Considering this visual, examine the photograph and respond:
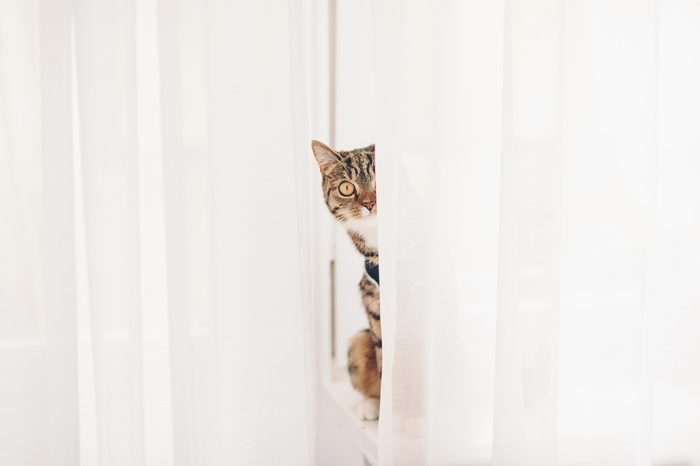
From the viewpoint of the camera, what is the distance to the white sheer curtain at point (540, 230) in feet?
2.47

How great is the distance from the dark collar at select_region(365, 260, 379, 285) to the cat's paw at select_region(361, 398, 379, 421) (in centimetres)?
23

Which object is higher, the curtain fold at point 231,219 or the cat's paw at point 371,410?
the curtain fold at point 231,219

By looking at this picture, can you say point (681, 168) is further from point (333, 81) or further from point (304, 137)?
point (333, 81)

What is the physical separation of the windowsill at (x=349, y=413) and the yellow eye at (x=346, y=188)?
41 centimetres

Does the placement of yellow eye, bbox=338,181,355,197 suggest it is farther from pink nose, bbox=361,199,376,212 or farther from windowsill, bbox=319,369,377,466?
windowsill, bbox=319,369,377,466

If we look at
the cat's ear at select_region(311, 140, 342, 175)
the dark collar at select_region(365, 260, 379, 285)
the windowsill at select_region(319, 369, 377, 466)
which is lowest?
the windowsill at select_region(319, 369, 377, 466)

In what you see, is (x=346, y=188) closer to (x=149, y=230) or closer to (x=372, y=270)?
(x=372, y=270)

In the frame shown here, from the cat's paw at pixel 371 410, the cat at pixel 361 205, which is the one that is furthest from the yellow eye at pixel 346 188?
the cat's paw at pixel 371 410

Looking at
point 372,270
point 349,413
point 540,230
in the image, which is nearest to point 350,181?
point 372,270

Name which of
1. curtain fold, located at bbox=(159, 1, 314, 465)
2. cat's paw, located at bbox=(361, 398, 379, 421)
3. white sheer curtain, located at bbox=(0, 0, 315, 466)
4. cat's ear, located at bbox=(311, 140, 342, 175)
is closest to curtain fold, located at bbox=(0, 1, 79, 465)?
white sheer curtain, located at bbox=(0, 0, 315, 466)

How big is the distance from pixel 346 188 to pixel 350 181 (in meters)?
0.01

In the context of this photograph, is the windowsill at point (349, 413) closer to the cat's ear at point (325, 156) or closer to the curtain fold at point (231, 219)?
the curtain fold at point (231, 219)

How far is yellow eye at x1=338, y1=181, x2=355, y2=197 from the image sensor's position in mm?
957

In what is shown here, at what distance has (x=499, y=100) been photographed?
0.80 m
